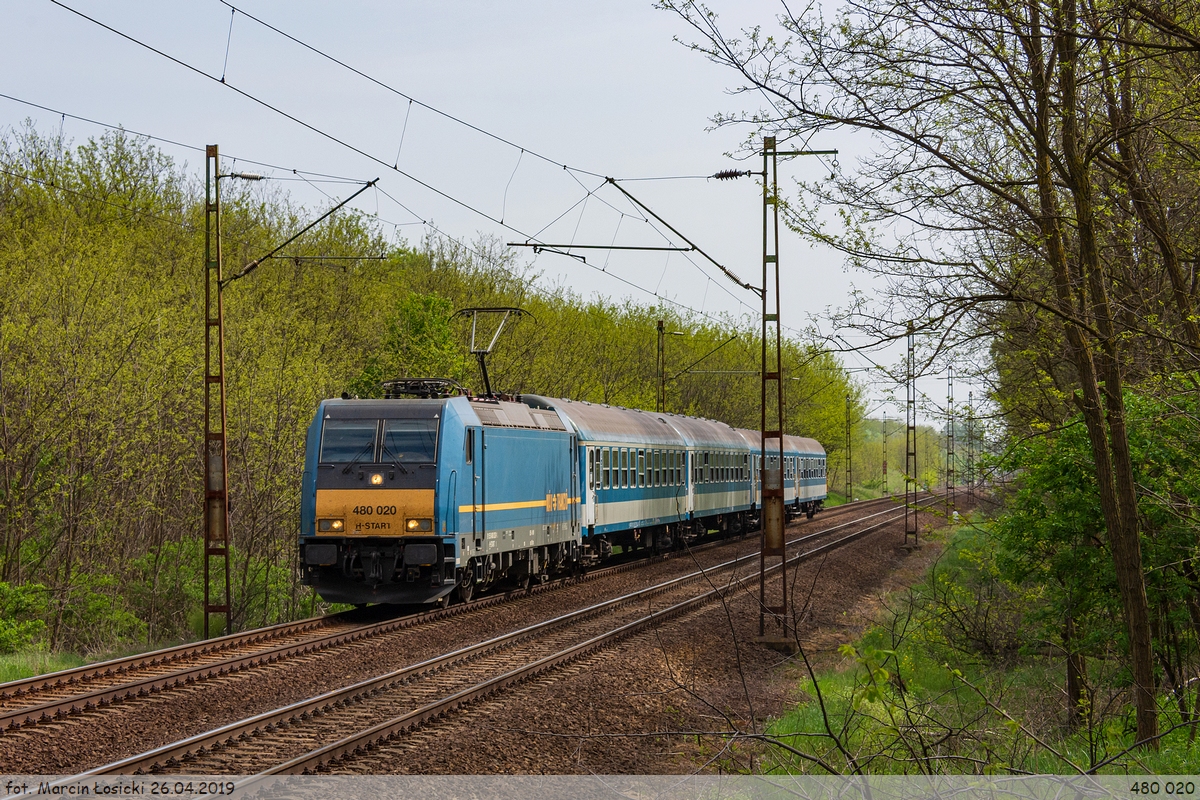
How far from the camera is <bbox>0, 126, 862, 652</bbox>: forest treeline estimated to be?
65.2 ft

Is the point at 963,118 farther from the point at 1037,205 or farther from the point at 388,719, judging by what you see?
the point at 388,719

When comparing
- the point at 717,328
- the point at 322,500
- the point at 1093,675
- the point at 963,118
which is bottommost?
the point at 1093,675

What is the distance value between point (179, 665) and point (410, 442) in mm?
5051

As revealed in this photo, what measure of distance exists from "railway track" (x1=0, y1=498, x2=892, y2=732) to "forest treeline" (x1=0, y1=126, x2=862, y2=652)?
11.9 feet

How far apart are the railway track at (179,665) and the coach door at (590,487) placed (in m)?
5.11

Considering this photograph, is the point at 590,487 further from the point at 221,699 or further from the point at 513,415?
the point at 221,699

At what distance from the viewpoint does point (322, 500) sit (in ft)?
54.7

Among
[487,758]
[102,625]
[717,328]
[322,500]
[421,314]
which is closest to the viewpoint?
[487,758]

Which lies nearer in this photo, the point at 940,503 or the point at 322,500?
the point at 940,503

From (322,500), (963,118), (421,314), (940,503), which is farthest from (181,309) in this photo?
(963,118)

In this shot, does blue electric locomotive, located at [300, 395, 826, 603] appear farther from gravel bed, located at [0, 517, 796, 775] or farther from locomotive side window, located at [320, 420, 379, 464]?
gravel bed, located at [0, 517, 796, 775]

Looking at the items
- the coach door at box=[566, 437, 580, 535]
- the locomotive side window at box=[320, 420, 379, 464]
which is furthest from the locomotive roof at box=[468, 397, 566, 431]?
the locomotive side window at box=[320, 420, 379, 464]

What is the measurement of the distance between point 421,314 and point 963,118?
876 inches

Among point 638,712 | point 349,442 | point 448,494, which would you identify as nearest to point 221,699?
point 638,712
